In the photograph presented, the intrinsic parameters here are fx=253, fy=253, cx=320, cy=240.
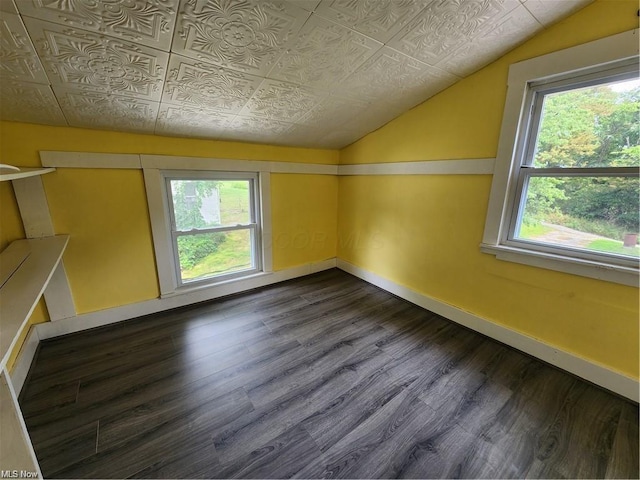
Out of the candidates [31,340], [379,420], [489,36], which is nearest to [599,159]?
[489,36]

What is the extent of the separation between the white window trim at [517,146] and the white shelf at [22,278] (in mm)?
2732

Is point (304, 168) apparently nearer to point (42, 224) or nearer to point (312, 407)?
point (42, 224)

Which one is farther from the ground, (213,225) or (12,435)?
(213,225)

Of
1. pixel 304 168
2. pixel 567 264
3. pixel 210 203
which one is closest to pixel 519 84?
pixel 567 264

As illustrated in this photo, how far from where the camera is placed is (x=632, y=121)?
1491 mm

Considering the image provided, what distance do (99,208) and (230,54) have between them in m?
1.73

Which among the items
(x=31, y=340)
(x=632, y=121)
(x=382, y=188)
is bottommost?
(x=31, y=340)

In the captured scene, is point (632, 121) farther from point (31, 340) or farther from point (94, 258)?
→ point (31, 340)

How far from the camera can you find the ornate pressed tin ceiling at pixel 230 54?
1159mm

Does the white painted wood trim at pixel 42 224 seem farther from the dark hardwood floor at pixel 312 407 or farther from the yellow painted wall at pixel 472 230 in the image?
the yellow painted wall at pixel 472 230

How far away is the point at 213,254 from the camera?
291 centimetres

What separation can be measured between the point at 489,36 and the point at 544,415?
2.40 metres

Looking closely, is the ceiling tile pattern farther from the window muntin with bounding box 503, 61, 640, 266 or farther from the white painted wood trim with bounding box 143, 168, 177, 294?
the window muntin with bounding box 503, 61, 640, 266

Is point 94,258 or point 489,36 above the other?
point 489,36
